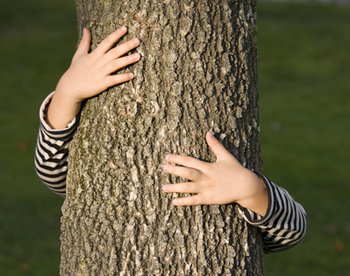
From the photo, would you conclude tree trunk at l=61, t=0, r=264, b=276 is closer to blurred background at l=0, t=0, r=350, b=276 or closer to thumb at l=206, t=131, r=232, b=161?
thumb at l=206, t=131, r=232, b=161

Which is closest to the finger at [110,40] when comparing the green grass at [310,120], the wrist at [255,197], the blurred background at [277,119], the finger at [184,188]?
the finger at [184,188]

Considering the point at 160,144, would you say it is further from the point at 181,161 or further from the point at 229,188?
the point at 229,188

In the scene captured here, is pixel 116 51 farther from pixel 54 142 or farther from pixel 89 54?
pixel 54 142

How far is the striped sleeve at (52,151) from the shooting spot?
234cm

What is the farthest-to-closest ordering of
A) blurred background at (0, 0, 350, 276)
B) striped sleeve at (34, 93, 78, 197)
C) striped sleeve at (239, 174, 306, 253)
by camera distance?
blurred background at (0, 0, 350, 276)
striped sleeve at (34, 93, 78, 197)
striped sleeve at (239, 174, 306, 253)

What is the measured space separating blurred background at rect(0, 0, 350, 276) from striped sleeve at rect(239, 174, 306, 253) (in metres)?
3.56

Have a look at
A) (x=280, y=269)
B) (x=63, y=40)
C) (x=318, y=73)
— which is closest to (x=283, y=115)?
(x=318, y=73)

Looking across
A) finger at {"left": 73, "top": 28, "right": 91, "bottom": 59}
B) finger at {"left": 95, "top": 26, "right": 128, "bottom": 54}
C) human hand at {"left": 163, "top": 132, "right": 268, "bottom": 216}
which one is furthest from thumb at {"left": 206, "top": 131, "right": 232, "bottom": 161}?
finger at {"left": 73, "top": 28, "right": 91, "bottom": 59}

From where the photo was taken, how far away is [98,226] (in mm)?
2168

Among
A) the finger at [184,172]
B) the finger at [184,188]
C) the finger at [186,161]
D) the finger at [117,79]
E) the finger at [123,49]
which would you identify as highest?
the finger at [123,49]

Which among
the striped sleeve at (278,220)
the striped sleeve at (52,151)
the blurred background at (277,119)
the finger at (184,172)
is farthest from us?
the blurred background at (277,119)

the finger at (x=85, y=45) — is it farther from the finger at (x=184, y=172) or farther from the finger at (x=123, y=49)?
the finger at (x=184, y=172)

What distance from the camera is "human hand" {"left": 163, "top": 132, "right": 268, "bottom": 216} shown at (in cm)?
208

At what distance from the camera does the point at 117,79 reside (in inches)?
83.6
